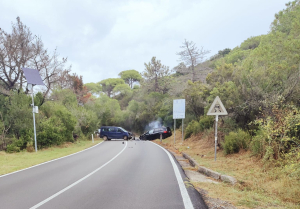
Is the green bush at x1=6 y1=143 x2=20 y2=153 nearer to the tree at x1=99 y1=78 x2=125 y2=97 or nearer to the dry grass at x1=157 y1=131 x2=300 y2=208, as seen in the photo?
the dry grass at x1=157 y1=131 x2=300 y2=208

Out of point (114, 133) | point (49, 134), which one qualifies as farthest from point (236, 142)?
point (114, 133)

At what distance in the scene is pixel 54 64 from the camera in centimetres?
2291

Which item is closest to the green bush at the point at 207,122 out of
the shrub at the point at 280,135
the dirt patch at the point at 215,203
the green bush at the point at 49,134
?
the shrub at the point at 280,135

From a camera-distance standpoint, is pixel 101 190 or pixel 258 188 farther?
pixel 101 190

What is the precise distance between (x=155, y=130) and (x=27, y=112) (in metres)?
14.8

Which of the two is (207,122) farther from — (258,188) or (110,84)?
(110,84)

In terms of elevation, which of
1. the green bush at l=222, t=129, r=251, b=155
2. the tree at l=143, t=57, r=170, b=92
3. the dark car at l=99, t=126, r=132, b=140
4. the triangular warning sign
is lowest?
the dark car at l=99, t=126, r=132, b=140

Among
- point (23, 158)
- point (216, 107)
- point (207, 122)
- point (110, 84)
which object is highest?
point (110, 84)

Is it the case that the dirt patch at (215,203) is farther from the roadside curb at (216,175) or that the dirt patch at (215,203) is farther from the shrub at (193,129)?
the shrub at (193,129)

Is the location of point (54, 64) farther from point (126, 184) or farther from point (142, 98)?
point (142, 98)

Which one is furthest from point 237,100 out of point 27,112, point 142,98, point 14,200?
point 142,98

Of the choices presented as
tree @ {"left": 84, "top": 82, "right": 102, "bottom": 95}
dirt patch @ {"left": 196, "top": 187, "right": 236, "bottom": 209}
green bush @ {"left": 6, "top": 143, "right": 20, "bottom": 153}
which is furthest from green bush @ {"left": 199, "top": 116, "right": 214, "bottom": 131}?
tree @ {"left": 84, "top": 82, "right": 102, "bottom": 95}

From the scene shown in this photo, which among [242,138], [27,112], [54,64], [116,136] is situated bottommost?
[116,136]

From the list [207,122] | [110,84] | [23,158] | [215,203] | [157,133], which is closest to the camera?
[215,203]
